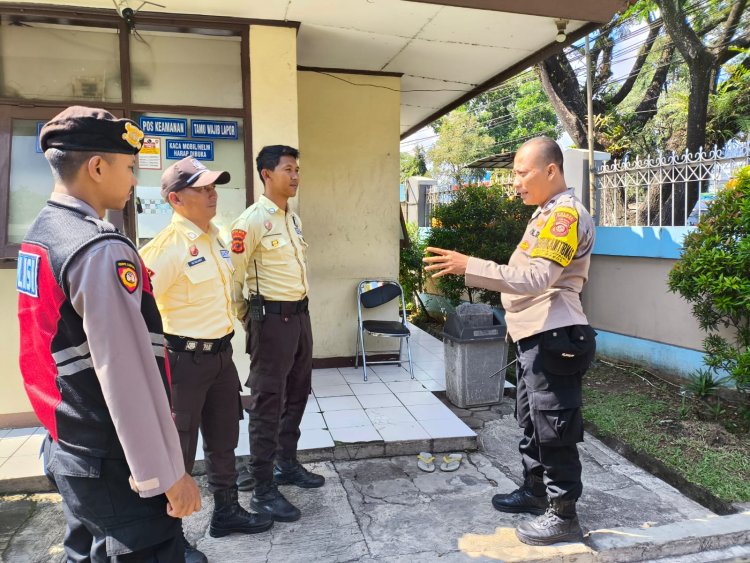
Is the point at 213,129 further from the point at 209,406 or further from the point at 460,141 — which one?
the point at 460,141

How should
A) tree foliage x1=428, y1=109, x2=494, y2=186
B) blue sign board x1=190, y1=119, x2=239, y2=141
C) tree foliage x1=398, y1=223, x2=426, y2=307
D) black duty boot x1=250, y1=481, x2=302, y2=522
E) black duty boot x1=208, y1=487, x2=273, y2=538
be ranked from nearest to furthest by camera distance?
black duty boot x1=208, y1=487, x2=273, y2=538 < black duty boot x1=250, y1=481, x2=302, y2=522 < blue sign board x1=190, y1=119, x2=239, y2=141 < tree foliage x1=398, y1=223, x2=426, y2=307 < tree foliage x1=428, y1=109, x2=494, y2=186

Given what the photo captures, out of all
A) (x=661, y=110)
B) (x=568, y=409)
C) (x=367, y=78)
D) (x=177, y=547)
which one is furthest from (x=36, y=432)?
(x=661, y=110)

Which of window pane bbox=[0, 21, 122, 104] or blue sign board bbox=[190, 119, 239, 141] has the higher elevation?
window pane bbox=[0, 21, 122, 104]

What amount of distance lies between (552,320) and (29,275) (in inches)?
88.8

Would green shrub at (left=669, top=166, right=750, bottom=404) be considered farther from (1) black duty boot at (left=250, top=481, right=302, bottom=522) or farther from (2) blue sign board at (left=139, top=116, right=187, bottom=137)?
(2) blue sign board at (left=139, top=116, right=187, bottom=137)

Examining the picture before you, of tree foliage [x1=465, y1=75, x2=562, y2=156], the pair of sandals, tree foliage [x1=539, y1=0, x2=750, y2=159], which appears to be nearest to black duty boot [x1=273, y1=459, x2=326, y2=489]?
the pair of sandals

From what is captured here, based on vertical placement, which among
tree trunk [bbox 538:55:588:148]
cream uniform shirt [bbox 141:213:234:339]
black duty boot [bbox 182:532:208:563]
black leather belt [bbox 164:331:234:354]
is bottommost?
black duty boot [bbox 182:532:208:563]

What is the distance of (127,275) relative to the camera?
4.58 feet

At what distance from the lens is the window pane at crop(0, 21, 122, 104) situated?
13.5 ft

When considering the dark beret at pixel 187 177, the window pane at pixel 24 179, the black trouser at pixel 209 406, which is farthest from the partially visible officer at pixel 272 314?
the window pane at pixel 24 179

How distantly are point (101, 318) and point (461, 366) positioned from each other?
383cm

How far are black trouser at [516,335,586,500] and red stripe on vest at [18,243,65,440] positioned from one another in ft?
7.11

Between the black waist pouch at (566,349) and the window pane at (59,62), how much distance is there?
12.3ft

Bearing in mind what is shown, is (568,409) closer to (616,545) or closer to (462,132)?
(616,545)
